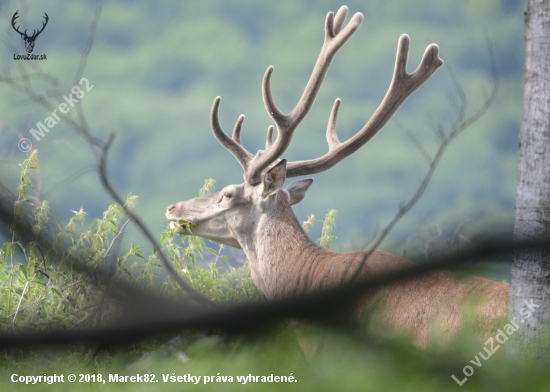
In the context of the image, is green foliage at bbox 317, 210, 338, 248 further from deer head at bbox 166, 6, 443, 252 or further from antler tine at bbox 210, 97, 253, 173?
antler tine at bbox 210, 97, 253, 173

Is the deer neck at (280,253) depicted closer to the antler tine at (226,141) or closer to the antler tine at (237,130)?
the antler tine at (226,141)

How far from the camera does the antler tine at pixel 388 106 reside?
2.88 metres

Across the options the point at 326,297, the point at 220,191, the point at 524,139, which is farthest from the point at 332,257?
the point at 326,297

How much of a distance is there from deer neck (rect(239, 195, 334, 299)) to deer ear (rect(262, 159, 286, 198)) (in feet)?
0.35

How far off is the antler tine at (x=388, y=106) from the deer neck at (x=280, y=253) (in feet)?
1.11

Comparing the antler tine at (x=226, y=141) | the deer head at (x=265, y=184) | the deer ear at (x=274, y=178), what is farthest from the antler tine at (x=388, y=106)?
the deer ear at (x=274, y=178)

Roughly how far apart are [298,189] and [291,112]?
0.51 m

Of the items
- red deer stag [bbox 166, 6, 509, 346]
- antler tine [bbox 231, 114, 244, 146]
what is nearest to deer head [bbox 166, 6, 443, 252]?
red deer stag [bbox 166, 6, 509, 346]

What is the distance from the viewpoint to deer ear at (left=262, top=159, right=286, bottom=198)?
289 cm

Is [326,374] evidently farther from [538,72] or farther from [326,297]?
[538,72]

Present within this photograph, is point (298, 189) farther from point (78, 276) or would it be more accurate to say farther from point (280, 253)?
point (78, 276)

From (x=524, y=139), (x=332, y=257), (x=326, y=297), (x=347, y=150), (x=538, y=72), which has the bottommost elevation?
(x=332, y=257)

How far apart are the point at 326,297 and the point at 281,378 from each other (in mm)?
243

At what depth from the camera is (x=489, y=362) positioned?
2.98 ft
